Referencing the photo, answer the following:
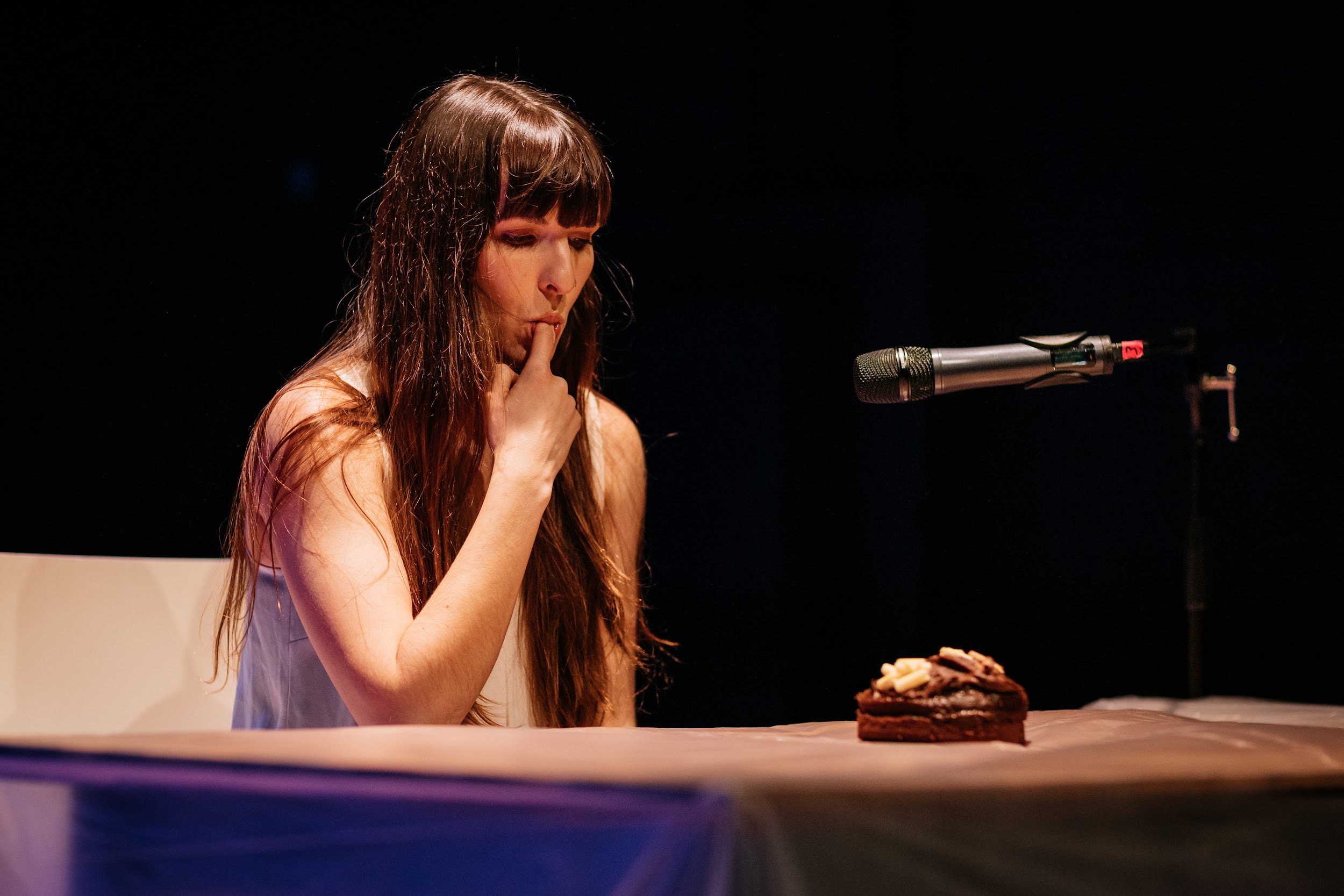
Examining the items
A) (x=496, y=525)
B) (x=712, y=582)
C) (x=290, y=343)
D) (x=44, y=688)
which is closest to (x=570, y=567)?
(x=496, y=525)

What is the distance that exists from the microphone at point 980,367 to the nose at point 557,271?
1.47 ft

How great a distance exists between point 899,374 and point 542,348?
21.8 inches

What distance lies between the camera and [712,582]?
292 cm

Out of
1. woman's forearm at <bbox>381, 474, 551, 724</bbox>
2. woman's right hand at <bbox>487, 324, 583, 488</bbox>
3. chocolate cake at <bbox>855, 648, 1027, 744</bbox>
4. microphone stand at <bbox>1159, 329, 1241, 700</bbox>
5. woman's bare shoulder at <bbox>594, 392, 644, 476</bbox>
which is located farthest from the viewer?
woman's bare shoulder at <bbox>594, 392, 644, 476</bbox>

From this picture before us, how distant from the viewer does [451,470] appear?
165 cm

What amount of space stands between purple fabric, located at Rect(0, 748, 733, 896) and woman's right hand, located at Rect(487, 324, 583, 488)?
2.87ft

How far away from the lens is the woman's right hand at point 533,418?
155cm

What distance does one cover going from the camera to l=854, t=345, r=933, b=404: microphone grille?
137 centimetres

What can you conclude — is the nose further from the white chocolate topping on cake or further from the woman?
the white chocolate topping on cake

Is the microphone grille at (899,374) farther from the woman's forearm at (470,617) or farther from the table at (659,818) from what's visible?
the table at (659,818)

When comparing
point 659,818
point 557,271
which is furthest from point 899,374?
point 659,818

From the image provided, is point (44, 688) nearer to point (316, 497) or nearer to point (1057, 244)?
point (316, 497)

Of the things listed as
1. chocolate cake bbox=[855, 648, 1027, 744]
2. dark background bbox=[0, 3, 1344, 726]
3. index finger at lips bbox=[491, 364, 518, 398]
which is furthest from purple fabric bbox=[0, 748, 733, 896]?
dark background bbox=[0, 3, 1344, 726]

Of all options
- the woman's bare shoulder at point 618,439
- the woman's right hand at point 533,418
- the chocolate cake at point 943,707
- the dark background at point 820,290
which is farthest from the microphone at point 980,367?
the dark background at point 820,290
